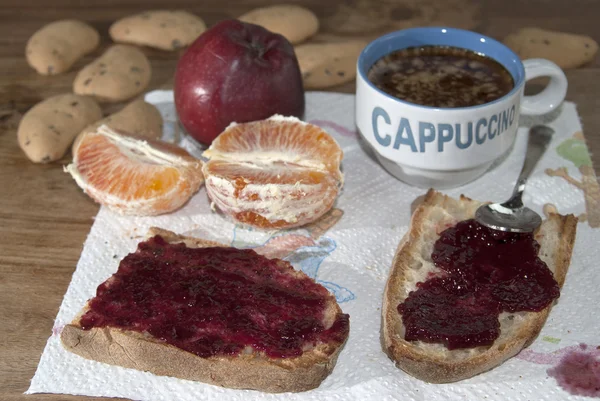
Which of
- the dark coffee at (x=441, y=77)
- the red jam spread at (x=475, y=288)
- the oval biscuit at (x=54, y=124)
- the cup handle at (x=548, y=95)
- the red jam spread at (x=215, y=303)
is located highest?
the dark coffee at (x=441, y=77)

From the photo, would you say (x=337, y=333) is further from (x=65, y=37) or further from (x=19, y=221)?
(x=65, y=37)

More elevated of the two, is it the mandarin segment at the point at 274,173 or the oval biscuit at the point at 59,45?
the mandarin segment at the point at 274,173

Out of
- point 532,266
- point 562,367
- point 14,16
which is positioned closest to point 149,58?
point 14,16

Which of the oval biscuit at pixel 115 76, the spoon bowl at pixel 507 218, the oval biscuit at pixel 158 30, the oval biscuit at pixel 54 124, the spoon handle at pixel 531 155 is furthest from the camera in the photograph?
the oval biscuit at pixel 158 30

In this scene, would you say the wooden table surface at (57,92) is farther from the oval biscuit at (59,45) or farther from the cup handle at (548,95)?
the cup handle at (548,95)

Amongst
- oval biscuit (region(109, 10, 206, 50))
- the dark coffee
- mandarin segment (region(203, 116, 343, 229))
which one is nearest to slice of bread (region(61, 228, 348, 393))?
mandarin segment (region(203, 116, 343, 229))

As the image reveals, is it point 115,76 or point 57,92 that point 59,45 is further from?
point 115,76

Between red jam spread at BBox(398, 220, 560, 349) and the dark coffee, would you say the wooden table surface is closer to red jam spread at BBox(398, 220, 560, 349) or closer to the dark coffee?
the dark coffee

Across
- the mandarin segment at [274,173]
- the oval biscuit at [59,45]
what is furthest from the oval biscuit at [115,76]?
the mandarin segment at [274,173]
